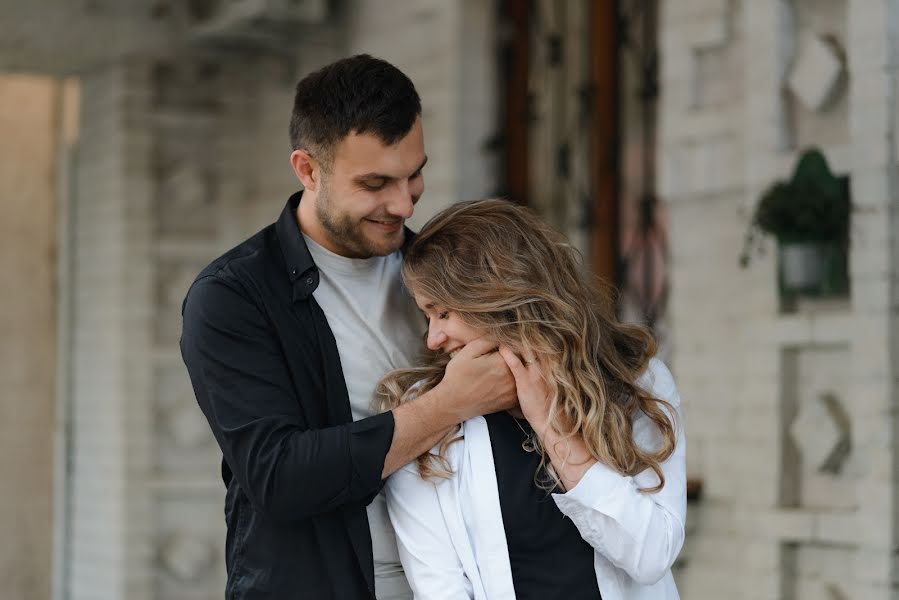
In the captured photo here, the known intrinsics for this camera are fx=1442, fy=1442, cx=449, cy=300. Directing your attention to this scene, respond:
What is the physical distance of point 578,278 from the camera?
7.53 feet

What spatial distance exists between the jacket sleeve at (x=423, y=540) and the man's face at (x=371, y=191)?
0.38 meters

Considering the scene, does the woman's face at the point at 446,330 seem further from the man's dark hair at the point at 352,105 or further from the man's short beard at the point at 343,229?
the man's dark hair at the point at 352,105

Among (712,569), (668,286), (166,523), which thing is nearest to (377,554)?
(712,569)

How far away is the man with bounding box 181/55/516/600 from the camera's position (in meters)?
2.17

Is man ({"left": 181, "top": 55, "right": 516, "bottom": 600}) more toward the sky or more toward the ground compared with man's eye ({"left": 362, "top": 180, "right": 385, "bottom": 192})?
more toward the ground

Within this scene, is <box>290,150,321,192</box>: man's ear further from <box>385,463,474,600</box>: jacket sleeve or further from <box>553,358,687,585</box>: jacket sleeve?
<box>553,358,687,585</box>: jacket sleeve

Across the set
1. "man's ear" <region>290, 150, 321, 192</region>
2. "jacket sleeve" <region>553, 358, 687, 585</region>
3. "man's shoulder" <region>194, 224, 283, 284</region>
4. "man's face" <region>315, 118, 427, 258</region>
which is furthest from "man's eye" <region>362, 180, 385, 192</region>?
"jacket sleeve" <region>553, 358, 687, 585</region>

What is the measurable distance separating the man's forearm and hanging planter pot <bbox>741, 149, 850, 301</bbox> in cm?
176

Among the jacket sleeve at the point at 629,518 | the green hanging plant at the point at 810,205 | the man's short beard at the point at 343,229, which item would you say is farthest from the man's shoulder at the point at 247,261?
the green hanging plant at the point at 810,205

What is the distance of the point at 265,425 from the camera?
2182mm

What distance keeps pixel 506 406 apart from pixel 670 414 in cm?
26

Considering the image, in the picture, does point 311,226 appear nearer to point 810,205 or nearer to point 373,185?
point 373,185

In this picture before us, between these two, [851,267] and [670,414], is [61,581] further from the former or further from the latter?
[670,414]

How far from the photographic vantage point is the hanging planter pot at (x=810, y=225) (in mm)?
3666
